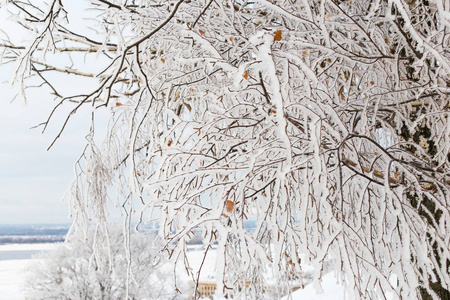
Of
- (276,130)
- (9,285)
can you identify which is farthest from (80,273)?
(9,285)

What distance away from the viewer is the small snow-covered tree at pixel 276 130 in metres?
1.28

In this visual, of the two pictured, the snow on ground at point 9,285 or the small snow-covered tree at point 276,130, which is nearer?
the small snow-covered tree at point 276,130

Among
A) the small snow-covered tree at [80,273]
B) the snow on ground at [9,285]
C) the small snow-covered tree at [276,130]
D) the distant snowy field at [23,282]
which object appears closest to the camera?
A: the small snow-covered tree at [276,130]

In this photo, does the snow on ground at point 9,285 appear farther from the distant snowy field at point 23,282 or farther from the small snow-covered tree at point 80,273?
the small snow-covered tree at point 80,273

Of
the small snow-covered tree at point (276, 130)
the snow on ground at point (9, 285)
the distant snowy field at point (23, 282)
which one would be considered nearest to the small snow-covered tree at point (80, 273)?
the distant snowy field at point (23, 282)

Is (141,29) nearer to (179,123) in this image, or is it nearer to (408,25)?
(179,123)

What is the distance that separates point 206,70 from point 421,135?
1.63 meters

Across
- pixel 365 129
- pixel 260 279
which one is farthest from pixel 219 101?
pixel 260 279

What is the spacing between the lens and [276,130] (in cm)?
140

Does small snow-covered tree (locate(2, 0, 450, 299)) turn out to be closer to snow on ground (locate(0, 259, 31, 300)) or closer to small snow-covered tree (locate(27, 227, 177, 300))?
small snow-covered tree (locate(27, 227, 177, 300))

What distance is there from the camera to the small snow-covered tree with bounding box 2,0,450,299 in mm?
1281

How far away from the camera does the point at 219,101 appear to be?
1832 mm

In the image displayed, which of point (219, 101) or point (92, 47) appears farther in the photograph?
point (92, 47)

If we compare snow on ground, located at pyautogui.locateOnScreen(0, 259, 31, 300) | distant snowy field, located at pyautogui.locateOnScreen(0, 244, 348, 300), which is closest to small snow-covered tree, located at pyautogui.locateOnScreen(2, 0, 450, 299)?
distant snowy field, located at pyautogui.locateOnScreen(0, 244, 348, 300)
